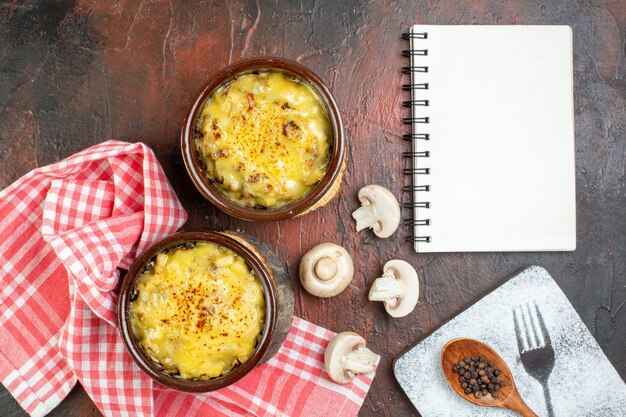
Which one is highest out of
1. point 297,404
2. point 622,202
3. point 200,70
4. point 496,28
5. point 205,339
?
point 496,28

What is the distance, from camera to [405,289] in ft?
8.73

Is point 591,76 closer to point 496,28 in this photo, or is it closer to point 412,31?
point 496,28

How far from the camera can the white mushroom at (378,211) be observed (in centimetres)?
263

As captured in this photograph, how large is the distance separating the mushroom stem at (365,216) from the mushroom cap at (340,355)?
45 cm

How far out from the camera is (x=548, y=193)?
277cm

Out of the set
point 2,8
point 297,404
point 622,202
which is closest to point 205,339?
point 297,404

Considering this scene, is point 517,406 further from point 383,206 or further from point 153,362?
point 153,362

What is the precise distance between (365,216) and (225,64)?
2.84ft

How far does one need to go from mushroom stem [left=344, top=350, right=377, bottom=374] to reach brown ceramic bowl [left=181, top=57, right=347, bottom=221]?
672 millimetres

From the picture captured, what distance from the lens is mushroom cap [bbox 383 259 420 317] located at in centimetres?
265

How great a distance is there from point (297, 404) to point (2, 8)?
206 centimetres

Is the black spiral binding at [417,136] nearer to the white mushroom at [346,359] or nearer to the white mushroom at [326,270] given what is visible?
the white mushroom at [326,270]

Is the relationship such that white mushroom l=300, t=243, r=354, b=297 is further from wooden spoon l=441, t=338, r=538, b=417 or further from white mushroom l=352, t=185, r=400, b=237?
wooden spoon l=441, t=338, r=538, b=417

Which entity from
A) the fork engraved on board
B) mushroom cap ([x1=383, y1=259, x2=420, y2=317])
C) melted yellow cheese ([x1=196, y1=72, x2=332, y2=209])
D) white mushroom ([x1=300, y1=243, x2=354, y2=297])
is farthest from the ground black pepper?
melted yellow cheese ([x1=196, y1=72, x2=332, y2=209])
